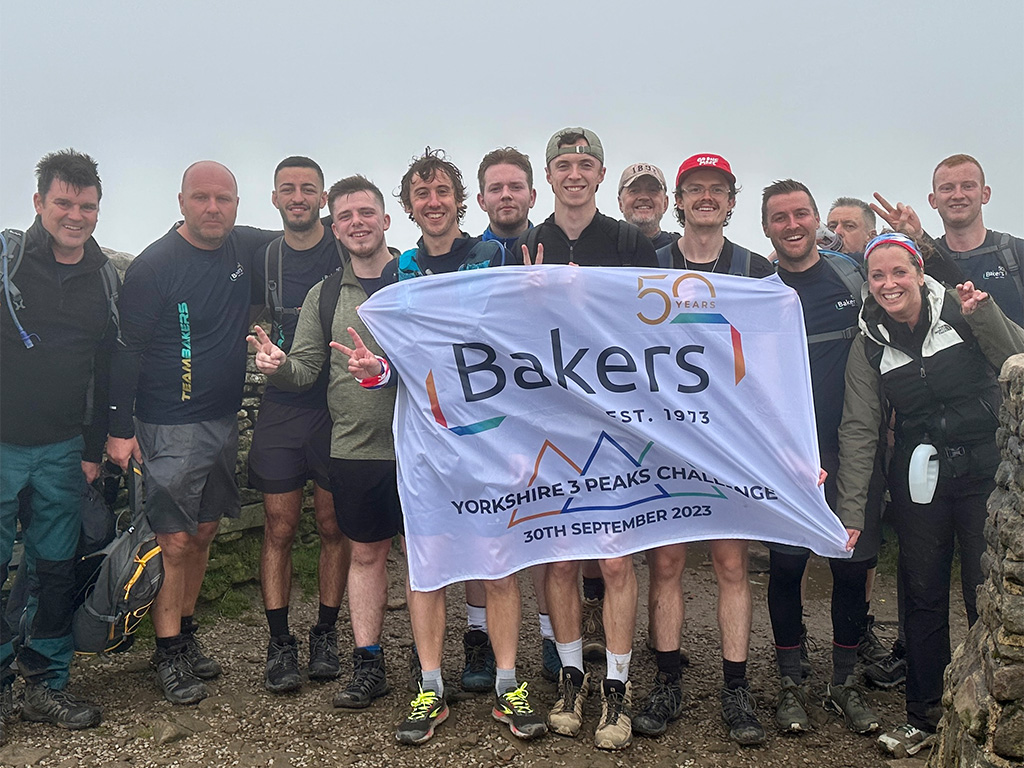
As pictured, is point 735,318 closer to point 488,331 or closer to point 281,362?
point 488,331

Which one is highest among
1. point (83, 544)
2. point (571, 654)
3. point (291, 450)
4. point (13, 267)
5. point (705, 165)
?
point (705, 165)

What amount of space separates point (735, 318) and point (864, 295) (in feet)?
2.92

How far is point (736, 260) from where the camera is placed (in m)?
5.36

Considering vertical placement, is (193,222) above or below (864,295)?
above

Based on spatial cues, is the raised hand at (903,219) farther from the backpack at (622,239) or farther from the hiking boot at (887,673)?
the hiking boot at (887,673)

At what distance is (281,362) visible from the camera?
5281 millimetres

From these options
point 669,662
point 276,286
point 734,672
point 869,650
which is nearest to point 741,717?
point 734,672

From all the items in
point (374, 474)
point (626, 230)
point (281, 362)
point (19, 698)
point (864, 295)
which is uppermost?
point (626, 230)

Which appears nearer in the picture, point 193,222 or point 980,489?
point 980,489

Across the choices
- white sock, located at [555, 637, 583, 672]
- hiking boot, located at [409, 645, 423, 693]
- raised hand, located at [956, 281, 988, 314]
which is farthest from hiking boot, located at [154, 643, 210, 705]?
raised hand, located at [956, 281, 988, 314]

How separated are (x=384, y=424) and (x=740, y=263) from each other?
2.59m

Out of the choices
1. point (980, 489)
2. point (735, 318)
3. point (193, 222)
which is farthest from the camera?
point (193, 222)

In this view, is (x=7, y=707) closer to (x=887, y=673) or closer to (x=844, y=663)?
(x=844, y=663)

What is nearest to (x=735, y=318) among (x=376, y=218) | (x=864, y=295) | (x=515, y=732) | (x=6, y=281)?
(x=864, y=295)
